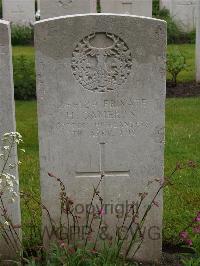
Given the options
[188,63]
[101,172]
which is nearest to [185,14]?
[188,63]

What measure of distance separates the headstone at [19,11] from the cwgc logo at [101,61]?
51.6 feet

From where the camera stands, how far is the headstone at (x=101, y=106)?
3.94m

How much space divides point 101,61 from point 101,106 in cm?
29

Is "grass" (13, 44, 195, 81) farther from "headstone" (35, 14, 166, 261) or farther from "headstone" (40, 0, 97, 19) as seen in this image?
"headstone" (35, 14, 166, 261)

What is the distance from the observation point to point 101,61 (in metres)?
3.99

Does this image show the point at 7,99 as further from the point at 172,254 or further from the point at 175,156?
the point at 175,156

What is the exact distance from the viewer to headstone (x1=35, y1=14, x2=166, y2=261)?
12.9 feet

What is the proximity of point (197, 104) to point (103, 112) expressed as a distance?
5.24m

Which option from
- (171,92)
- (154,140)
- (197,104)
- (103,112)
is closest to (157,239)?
(154,140)

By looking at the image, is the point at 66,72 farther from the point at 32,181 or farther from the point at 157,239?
the point at 32,181

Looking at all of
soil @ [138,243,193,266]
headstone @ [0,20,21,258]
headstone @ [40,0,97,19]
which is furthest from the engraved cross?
headstone @ [40,0,97,19]

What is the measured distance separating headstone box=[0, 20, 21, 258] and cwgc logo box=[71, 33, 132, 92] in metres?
0.41

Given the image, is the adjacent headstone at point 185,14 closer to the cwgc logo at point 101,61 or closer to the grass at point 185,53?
the grass at point 185,53

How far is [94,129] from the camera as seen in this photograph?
409 cm
